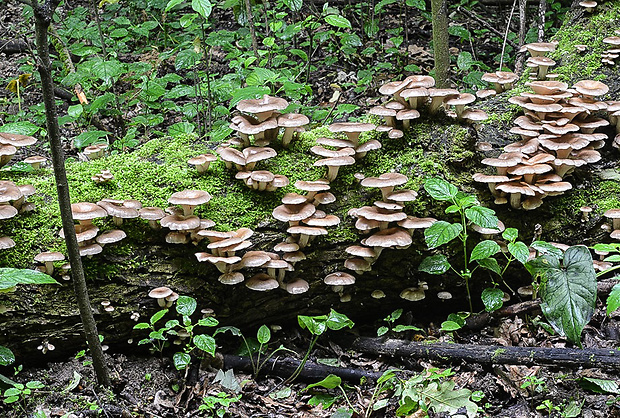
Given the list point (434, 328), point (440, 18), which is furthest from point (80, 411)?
point (440, 18)

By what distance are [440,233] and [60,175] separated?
2.43 m

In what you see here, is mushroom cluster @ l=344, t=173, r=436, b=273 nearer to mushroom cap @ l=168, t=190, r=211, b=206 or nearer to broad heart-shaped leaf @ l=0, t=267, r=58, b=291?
mushroom cap @ l=168, t=190, r=211, b=206

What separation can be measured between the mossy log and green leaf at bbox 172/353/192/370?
0.38 m

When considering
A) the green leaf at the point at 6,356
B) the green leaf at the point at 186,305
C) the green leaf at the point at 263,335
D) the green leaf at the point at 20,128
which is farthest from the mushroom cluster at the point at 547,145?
the green leaf at the point at 20,128

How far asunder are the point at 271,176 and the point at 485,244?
1.66 metres

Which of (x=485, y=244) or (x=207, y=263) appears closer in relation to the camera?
(x=485, y=244)

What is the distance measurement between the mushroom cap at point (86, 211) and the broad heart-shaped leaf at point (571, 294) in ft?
9.75

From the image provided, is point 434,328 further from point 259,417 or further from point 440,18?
point 440,18

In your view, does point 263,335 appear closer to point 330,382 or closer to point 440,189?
point 330,382

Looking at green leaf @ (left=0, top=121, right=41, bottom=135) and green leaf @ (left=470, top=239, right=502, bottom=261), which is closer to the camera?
green leaf @ (left=470, top=239, right=502, bottom=261)

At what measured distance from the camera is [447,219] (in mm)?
4074

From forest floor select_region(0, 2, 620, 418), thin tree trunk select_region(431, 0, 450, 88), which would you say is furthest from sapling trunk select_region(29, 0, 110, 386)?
thin tree trunk select_region(431, 0, 450, 88)

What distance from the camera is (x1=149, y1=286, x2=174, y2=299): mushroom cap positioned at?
3.44m

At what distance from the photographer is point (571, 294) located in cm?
299
